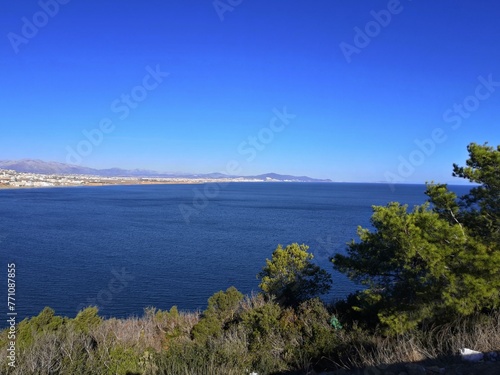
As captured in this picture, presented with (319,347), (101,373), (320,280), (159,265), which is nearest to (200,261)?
(159,265)

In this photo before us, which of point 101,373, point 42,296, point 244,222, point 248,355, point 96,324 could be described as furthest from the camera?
point 244,222

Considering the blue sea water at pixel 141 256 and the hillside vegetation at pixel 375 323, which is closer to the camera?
the hillside vegetation at pixel 375 323

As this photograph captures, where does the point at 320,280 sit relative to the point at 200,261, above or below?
above

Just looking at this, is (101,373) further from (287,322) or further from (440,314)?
(440,314)

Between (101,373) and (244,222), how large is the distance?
45.8 m

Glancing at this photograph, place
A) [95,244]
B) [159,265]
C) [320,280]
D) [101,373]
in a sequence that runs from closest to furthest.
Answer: [101,373] < [320,280] < [159,265] < [95,244]

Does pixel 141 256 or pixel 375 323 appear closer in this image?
pixel 375 323

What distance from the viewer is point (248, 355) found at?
27.4 feet

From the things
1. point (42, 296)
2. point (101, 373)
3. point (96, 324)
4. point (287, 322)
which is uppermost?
point (101, 373)

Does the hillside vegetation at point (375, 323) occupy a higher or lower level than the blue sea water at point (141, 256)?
higher

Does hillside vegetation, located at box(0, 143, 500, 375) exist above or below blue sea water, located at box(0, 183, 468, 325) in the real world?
above

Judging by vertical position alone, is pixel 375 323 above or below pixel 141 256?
above

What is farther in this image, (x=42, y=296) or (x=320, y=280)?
(x=42, y=296)

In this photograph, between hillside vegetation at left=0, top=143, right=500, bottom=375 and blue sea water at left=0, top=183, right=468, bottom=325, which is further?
blue sea water at left=0, top=183, right=468, bottom=325
